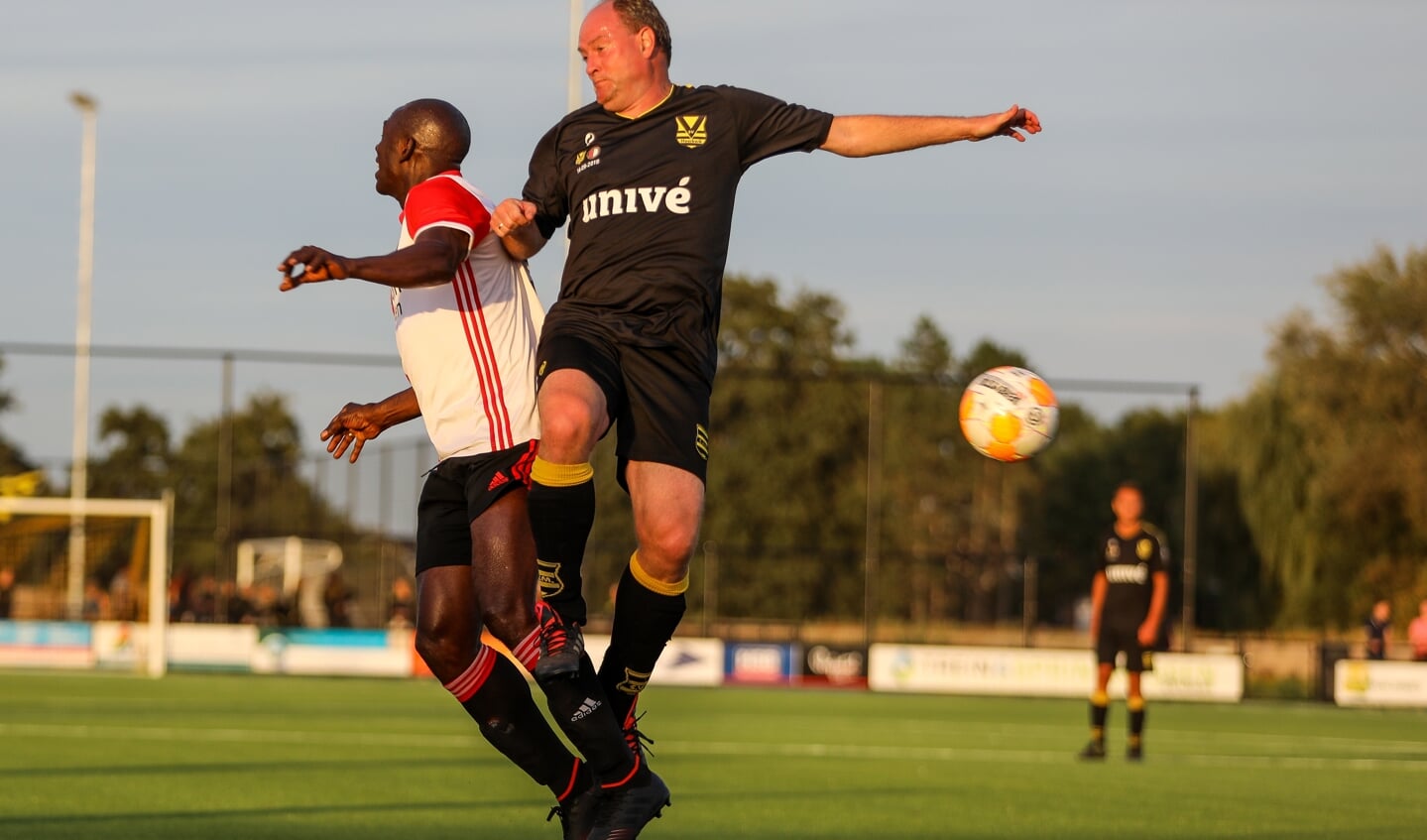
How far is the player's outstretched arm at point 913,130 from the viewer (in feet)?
20.1

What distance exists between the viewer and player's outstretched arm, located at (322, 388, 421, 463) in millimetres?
6707

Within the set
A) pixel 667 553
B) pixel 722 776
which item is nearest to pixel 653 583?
pixel 667 553

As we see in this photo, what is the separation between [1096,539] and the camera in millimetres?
68312

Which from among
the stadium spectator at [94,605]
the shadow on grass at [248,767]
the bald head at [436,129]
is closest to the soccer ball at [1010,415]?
the bald head at [436,129]

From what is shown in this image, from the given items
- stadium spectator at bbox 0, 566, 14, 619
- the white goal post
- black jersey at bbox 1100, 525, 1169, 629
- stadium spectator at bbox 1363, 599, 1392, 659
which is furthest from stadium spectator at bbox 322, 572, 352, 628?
black jersey at bbox 1100, 525, 1169, 629

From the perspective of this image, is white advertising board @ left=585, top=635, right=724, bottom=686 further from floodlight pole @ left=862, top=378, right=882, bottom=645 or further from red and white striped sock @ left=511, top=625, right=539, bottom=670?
red and white striped sock @ left=511, top=625, right=539, bottom=670

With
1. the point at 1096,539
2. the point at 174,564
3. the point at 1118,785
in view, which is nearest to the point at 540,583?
the point at 1118,785

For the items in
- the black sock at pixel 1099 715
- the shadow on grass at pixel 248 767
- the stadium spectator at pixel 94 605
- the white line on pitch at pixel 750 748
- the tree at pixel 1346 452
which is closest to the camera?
the shadow on grass at pixel 248 767

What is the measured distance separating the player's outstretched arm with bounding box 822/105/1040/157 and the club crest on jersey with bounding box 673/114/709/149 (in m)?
0.42

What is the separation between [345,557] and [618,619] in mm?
30750

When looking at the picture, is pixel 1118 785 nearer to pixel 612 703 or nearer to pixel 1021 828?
pixel 1021 828

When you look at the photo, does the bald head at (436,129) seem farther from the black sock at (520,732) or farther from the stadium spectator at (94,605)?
the stadium spectator at (94,605)

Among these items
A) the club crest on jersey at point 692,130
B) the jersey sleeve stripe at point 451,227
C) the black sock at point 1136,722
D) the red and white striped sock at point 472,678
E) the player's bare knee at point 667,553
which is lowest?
the black sock at point 1136,722

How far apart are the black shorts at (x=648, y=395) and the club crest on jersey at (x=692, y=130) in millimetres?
717
